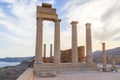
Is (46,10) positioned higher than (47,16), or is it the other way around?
(46,10)

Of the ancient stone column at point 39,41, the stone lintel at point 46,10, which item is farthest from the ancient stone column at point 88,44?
the ancient stone column at point 39,41

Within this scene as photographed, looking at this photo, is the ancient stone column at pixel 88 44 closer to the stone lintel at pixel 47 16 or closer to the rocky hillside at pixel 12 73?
the stone lintel at pixel 47 16

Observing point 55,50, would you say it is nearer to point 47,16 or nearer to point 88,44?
point 47,16

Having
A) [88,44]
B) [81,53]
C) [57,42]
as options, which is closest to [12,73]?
[81,53]

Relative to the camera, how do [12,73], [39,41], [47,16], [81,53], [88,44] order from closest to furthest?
[39,41] < [47,16] < [88,44] < [81,53] < [12,73]

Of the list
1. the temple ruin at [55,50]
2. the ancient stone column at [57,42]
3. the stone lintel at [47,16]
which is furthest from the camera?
the ancient stone column at [57,42]

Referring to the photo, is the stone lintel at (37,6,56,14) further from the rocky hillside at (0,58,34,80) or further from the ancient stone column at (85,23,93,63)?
the rocky hillside at (0,58,34,80)

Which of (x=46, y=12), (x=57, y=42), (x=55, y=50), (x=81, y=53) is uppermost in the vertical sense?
(x=46, y=12)

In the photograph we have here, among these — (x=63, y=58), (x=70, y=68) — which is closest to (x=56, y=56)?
(x=70, y=68)

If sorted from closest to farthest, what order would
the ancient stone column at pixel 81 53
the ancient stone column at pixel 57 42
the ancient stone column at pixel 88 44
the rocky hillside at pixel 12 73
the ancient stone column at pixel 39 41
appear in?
1. the ancient stone column at pixel 39 41
2. the ancient stone column at pixel 57 42
3. the ancient stone column at pixel 88 44
4. the ancient stone column at pixel 81 53
5. the rocky hillside at pixel 12 73

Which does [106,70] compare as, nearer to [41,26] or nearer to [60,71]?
[60,71]

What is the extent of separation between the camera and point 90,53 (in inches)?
876

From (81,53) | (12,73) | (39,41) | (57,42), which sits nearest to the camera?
(39,41)

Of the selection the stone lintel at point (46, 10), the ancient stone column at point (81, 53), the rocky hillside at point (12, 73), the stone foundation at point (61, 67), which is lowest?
the rocky hillside at point (12, 73)
